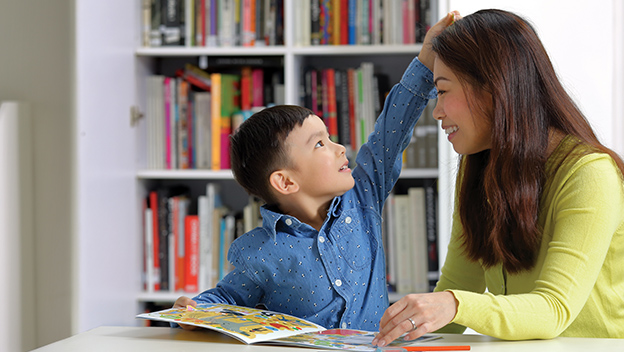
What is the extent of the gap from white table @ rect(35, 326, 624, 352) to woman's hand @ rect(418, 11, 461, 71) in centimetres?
55

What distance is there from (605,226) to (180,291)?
1.68 m

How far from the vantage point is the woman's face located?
1.08 metres

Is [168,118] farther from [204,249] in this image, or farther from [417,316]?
[417,316]

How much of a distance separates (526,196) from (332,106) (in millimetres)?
1263

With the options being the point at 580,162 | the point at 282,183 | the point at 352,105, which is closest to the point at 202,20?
the point at 352,105

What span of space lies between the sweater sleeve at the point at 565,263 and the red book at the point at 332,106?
4.10 feet

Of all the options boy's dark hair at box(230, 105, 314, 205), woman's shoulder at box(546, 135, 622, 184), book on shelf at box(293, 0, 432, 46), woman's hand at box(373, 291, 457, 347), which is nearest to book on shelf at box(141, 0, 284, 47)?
book on shelf at box(293, 0, 432, 46)

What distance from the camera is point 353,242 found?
3.91 ft

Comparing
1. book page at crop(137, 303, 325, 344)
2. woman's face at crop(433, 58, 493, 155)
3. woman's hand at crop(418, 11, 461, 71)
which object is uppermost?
woman's hand at crop(418, 11, 461, 71)

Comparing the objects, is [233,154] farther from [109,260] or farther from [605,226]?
[109,260]

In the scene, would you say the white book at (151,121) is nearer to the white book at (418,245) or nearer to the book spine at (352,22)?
the book spine at (352,22)

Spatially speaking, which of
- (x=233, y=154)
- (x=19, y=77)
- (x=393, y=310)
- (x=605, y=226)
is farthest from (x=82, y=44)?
(x=605, y=226)

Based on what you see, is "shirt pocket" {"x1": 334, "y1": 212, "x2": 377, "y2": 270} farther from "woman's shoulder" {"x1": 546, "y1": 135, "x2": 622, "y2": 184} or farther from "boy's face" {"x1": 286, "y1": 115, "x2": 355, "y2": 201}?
"woman's shoulder" {"x1": 546, "y1": 135, "x2": 622, "y2": 184}

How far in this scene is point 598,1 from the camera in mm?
1801
